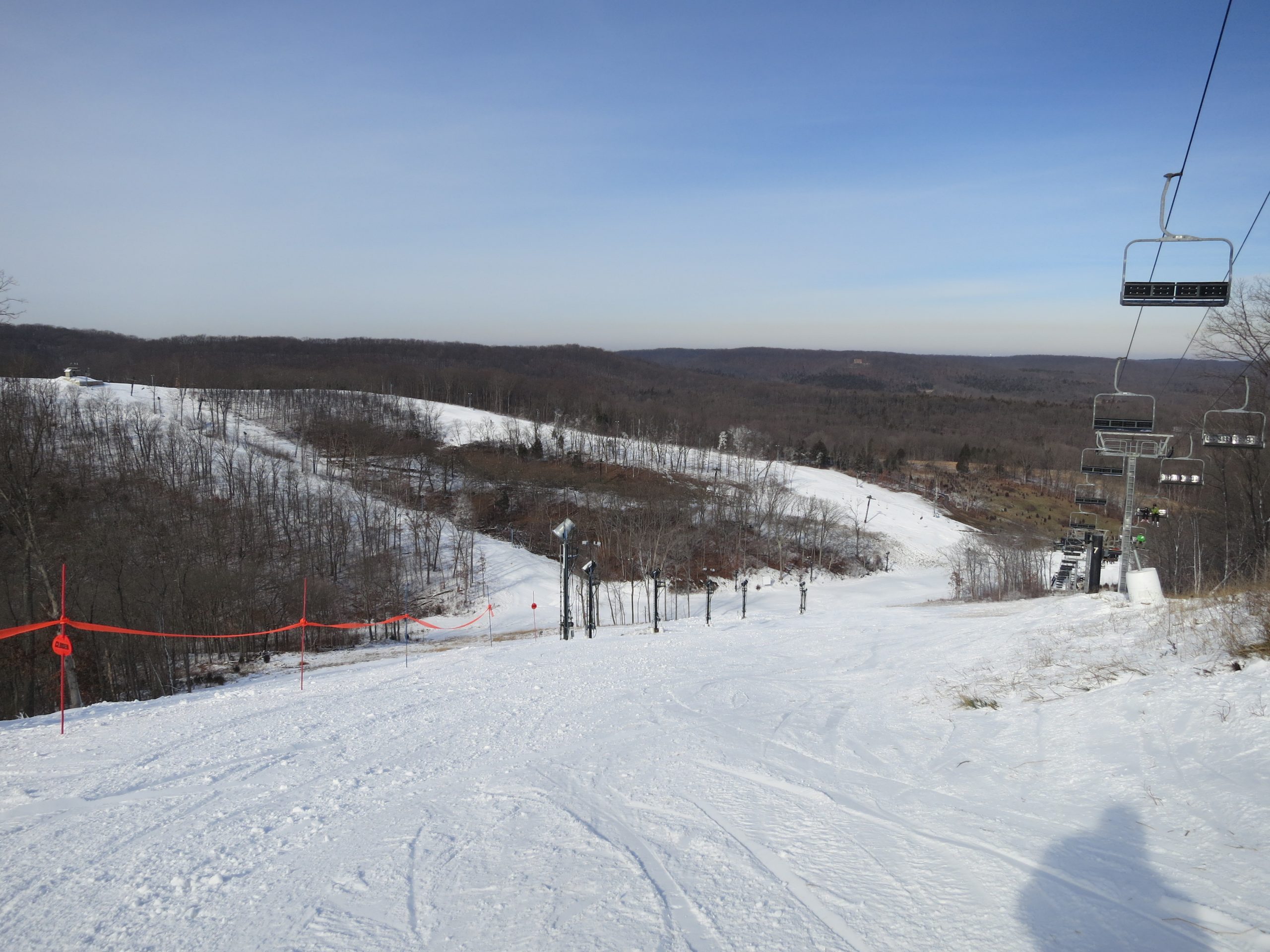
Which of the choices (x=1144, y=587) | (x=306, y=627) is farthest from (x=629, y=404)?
(x=1144, y=587)

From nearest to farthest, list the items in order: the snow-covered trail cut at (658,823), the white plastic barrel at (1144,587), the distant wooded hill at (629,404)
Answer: the snow-covered trail cut at (658,823), the white plastic barrel at (1144,587), the distant wooded hill at (629,404)

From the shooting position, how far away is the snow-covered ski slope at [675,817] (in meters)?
4.23

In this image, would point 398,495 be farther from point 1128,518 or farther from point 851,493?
point 1128,518

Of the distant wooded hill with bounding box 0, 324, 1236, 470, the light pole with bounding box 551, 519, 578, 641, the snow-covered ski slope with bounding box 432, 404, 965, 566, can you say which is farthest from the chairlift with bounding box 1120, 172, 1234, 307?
the distant wooded hill with bounding box 0, 324, 1236, 470

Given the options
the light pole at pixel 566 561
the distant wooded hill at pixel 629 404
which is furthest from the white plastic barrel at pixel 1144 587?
the distant wooded hill at pixel 629 404

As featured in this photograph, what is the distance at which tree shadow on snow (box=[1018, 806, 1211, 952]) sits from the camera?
12.8ft

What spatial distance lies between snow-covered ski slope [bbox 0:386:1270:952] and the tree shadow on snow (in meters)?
0.02

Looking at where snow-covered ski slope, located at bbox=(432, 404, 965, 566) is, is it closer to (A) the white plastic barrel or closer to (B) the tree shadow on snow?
(A) the white plastic barrel

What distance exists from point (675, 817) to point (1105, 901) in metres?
3.05

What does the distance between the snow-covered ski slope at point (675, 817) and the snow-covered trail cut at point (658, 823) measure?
3 centimetres

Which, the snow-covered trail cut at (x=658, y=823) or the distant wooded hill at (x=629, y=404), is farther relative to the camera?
the distant wooded hill at (x=629, y=404)

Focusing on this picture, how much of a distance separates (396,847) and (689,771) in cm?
297

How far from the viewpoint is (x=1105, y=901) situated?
169 inches

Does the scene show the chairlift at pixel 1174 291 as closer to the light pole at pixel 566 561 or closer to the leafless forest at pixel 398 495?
the leafless forest at pixel 398 495
